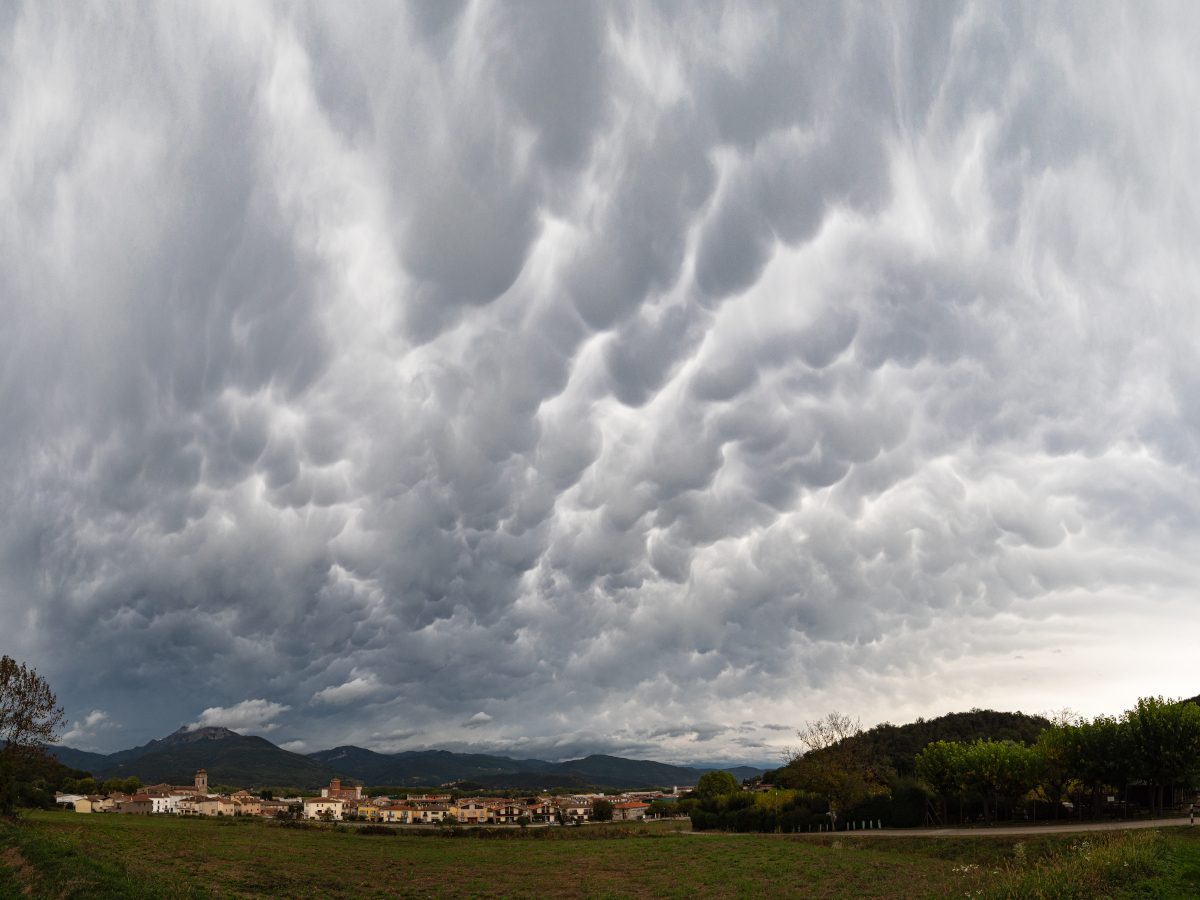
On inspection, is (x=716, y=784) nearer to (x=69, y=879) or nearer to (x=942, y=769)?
(x=942, y=769)

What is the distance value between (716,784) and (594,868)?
111 metres

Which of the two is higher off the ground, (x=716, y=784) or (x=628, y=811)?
(x=716, y=784)

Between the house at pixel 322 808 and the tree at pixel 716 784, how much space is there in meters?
80.6

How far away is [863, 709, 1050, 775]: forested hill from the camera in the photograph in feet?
456

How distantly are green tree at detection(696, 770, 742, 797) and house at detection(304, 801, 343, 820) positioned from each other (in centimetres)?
8061

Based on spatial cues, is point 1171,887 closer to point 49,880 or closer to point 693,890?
point 693,890

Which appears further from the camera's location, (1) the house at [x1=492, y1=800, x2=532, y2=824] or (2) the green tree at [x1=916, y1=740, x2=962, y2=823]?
(1) the house at [x1=492, y1=800, x2=532, y2=824]

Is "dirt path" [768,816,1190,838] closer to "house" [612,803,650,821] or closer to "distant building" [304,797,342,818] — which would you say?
"house" [612,803,650,821]

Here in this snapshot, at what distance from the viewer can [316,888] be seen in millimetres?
32875

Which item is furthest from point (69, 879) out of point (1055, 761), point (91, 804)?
point (91, 804)

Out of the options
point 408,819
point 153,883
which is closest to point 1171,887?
point 153,883

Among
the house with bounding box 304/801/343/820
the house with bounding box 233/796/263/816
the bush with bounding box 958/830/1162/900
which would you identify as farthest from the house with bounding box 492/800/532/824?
the bush with bounding box 958/830/1162/900

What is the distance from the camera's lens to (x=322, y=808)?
152 m

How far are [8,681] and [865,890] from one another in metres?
64.4
